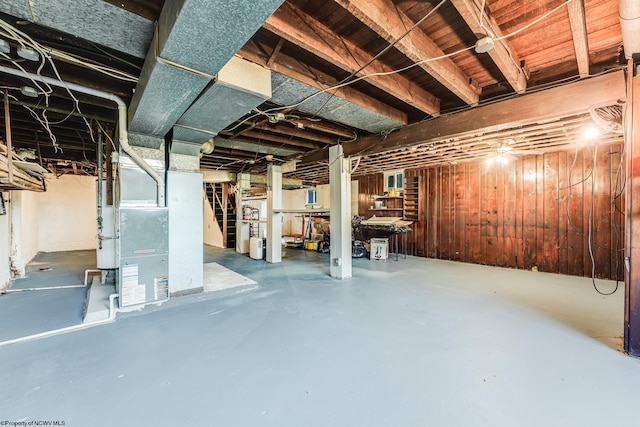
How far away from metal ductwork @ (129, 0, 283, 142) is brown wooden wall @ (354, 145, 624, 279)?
17.6 ft

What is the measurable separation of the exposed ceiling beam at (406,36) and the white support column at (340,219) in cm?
214

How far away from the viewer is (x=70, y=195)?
7988mm

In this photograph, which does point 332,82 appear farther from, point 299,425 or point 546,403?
point 546,403

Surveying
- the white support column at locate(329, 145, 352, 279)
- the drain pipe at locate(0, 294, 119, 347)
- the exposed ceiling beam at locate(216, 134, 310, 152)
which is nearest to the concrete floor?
the drain pipe at locate(0, 294, 119, 347)

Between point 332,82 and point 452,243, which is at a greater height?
point 332,82

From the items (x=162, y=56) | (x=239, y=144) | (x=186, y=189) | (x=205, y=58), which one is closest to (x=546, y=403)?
(x=205, y=58)

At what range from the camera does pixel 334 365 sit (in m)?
1.93

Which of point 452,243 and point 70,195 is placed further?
point 70,195

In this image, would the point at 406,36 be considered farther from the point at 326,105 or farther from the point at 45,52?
the point at 45,52

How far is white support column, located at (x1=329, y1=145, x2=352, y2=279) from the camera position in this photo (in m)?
4.45

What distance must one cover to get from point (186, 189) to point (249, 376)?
2.50 meters

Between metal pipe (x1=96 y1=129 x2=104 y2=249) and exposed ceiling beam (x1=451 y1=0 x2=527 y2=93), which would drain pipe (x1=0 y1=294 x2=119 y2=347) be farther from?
exposed ceiling beam (x1=451 y1=0 x2=527 y2=93)

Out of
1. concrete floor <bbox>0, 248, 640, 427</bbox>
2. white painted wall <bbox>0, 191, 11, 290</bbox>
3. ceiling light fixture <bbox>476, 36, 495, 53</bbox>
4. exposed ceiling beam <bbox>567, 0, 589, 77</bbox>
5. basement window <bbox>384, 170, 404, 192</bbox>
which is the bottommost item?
concrete floor <bbox>0, 248, 640, 427</bbox>

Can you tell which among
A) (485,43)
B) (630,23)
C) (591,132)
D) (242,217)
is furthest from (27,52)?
(591,132)
